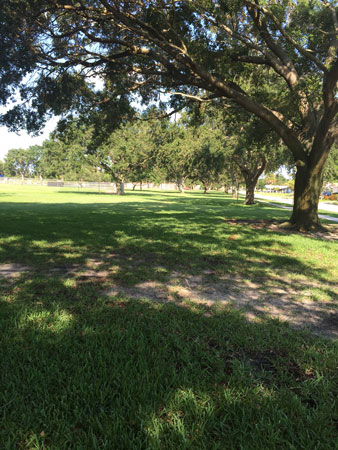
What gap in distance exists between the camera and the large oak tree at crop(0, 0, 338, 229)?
899cm

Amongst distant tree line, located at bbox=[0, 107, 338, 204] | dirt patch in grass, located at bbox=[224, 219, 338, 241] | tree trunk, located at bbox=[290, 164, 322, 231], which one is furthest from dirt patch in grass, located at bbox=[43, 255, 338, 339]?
distant tree line, located at bbox=[0, 107, 338, 204]

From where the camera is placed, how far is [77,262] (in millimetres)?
5719

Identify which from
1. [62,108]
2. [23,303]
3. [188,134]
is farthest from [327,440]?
[188,134]

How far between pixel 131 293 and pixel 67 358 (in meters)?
1.70

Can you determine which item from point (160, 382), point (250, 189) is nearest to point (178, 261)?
point (160, 382)

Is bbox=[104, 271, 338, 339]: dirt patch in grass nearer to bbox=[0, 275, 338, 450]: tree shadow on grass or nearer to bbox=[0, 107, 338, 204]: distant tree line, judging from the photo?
bbox=[0, 275, 338, 450]: tree shadow on grass

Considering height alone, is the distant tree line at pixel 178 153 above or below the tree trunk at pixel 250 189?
above

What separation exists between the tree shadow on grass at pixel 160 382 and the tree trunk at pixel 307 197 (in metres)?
9.18

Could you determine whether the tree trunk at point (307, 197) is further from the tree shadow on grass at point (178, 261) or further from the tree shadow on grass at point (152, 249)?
the tree shadow on grass at point (178, 261)

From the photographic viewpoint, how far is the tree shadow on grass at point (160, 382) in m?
1.72

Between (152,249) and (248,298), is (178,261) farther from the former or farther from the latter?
(248,298)

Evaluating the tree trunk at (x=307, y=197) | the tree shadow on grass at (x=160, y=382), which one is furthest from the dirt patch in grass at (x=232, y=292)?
the tree trunk at (x=307, y=197)

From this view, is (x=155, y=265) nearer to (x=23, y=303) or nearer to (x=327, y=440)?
(x=23, y=303)

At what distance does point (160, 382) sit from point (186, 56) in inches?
370
